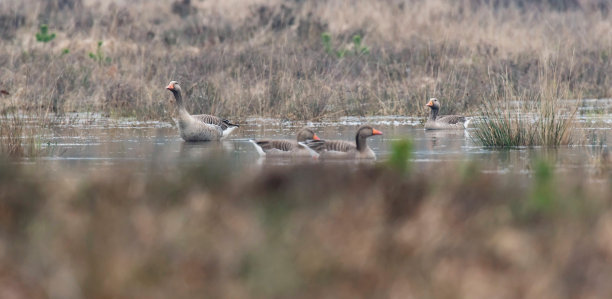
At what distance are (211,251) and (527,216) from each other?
8.31 ft

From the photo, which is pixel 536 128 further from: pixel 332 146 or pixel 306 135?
pixel 306 135

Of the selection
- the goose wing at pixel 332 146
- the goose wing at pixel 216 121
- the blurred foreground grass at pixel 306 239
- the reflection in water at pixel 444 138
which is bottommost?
the blurred foreground grass at pixel 306 239

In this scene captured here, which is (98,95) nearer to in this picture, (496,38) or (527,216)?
(496,38)

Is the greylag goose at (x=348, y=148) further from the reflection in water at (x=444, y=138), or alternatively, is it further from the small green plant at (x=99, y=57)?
the small green plant at (x=99, y=57)

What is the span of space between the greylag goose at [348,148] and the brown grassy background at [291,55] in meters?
2.15

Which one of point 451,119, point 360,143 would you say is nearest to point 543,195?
point 360,143

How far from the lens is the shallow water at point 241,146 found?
13.1 m

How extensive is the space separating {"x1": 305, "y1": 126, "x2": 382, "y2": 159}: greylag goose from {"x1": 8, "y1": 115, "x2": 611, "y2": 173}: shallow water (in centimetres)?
25

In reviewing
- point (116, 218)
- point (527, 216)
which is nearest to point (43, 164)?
point (116, 218)

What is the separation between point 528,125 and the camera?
14906mm

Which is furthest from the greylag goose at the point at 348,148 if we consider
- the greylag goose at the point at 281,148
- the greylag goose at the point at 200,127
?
the greylag goose at the point at 200,127

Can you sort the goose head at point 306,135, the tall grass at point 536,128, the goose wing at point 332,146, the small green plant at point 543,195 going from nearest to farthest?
the small green plant at point 543,195
the goose wing at point 332,146
the tall grass at point 536,128
the goose head at point 306,135

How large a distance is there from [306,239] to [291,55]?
2149 cm

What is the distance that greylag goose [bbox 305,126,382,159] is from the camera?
13.5m
